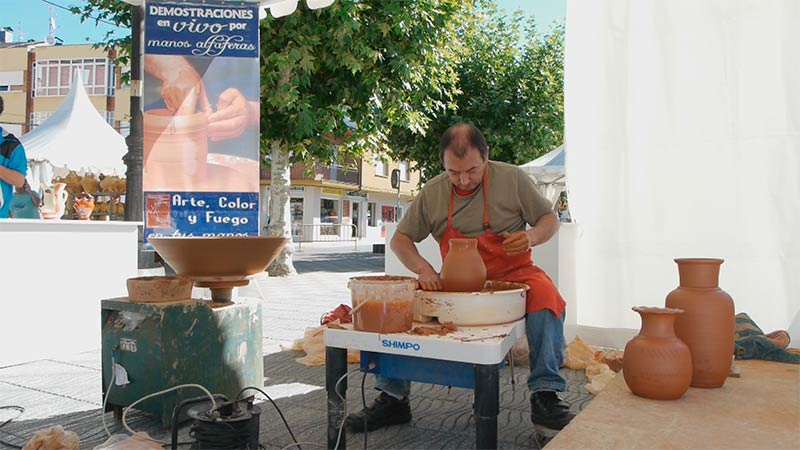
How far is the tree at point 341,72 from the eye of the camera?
26.7ft

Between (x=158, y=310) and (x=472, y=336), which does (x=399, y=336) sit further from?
(x=158, y=310)

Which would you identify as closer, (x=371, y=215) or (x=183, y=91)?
(x=183, y=91)

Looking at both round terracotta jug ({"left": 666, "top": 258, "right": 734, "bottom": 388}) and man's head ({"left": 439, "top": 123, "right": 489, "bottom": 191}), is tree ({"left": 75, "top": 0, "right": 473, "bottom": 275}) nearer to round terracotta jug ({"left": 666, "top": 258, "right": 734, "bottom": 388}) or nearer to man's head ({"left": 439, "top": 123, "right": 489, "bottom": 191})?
man's head ({"left": 439, "top": 123, "right": 489, "bottom": 191})

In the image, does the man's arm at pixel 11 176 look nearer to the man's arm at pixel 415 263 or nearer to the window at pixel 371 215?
the man's arm at pixel 415 263

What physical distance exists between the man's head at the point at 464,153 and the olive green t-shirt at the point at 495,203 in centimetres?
16

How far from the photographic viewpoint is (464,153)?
2494mm

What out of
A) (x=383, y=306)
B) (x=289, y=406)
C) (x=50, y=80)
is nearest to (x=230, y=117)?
(x=289, y=406)

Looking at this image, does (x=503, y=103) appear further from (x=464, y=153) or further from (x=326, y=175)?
(x=326, y=175)

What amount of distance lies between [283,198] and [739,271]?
23.8 ft

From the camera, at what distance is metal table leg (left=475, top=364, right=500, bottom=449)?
5.54 ft

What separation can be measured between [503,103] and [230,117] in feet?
34.5

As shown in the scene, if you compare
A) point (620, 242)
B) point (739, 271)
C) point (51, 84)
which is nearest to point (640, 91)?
point (620, 242)

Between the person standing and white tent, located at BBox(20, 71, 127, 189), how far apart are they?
732 centimetres

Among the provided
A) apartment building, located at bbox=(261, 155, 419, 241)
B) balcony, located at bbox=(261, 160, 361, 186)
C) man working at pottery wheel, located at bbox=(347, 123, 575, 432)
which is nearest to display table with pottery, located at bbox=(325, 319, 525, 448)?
man working at pottery wheel, located at bbox=(347, 123, 575, 432)
